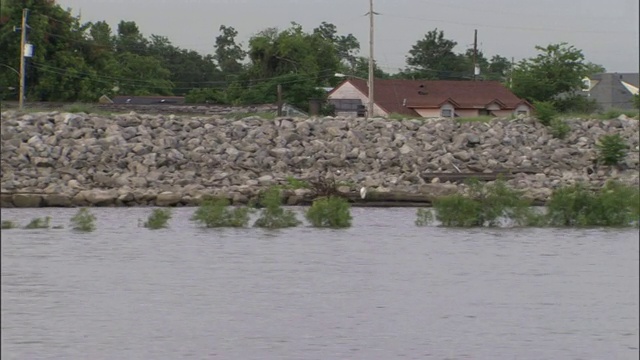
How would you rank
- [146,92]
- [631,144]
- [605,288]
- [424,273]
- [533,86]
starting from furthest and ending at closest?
[146,92]
[533,86]
[631,144]
[424,273]
[605,288]

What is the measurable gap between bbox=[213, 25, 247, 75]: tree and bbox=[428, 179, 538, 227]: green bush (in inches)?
2337

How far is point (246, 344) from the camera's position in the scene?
12.2 metres

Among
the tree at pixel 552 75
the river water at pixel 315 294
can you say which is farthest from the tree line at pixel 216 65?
the river water at pixel 315 294

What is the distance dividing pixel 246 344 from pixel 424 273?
5.43 meters

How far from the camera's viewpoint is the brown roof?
54.2 meters

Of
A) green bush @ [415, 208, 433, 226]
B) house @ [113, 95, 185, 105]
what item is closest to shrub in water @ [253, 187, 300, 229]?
green bush @ [415, 208, 433, 226]

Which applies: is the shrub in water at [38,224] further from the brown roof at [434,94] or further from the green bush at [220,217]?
the brown roof at [434,94]

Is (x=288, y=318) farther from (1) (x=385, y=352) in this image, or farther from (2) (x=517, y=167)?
(2) (x=517, y=167)

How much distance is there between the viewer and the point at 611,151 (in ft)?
119

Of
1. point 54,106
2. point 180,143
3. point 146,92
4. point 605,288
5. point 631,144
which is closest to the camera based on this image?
point 605,288

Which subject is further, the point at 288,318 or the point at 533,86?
the point at 533,86

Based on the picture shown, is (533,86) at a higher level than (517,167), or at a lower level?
higher

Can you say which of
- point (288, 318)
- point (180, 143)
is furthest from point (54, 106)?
point (288, 318)

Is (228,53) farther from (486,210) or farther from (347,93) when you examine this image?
(486,210)
